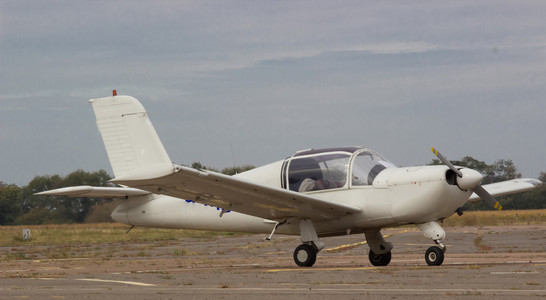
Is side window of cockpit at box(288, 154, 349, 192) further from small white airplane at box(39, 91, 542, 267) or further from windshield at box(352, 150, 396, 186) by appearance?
windshield at box(352, 150, 396, 186)

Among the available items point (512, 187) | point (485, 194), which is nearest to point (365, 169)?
point (485, 194)

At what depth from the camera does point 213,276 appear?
1211cm

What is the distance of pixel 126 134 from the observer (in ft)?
57.5

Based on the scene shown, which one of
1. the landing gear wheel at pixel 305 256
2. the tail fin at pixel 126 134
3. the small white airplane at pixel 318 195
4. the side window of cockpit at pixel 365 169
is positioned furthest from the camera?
the tail fin at pixel 126 134

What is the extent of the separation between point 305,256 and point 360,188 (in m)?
1.67

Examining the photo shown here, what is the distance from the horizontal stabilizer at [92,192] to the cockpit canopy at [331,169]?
3.78m

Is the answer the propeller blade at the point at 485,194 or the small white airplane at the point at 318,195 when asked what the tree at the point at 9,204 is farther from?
the propeller blade at the point at 485,194

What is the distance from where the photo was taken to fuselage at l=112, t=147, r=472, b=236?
1428 cm

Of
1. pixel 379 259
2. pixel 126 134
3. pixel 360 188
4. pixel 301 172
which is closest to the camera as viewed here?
pixel 360 188

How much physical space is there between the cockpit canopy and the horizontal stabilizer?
378 cm

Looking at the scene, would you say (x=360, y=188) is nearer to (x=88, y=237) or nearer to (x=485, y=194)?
(x=485, y=194)

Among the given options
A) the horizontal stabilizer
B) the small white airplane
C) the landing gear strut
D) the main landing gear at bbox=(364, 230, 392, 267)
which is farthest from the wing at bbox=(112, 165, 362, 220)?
the horizontal stabilizer

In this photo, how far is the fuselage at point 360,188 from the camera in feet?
46.9

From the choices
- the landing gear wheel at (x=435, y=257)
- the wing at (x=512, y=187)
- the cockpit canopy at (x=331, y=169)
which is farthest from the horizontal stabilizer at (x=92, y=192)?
the wing at (x=512, y=187)
